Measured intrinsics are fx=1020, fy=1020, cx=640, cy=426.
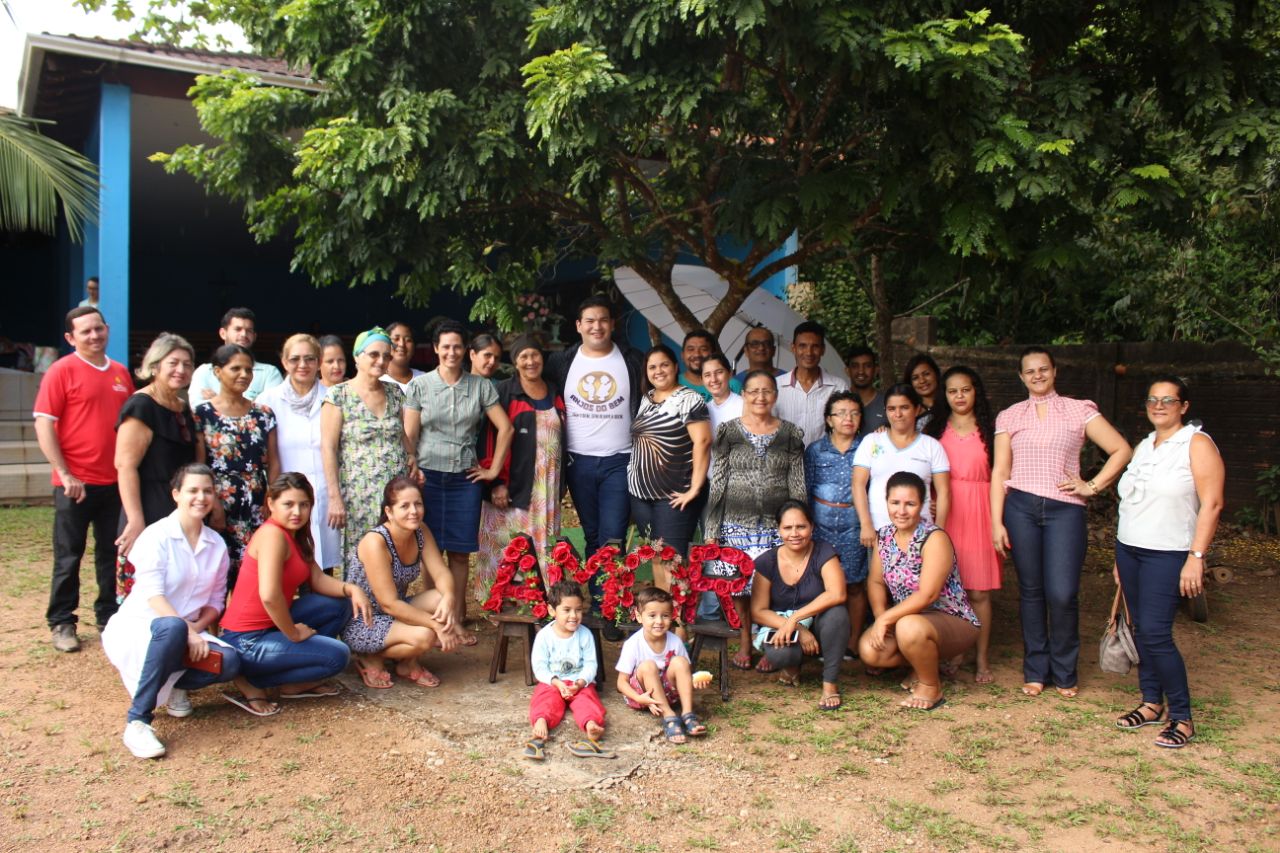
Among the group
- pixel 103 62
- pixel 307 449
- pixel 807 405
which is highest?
pixel 103 62

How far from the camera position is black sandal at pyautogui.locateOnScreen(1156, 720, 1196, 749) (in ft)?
13.0

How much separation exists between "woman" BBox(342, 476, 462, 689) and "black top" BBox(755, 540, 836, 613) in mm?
1428

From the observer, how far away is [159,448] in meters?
4.42

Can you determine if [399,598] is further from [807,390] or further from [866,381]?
[866,381]

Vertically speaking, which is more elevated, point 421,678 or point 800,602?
point 800,602

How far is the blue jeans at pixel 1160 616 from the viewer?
4.00 m

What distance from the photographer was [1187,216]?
468 centimetres

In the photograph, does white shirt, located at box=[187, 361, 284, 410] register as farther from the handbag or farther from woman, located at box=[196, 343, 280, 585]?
the handbag

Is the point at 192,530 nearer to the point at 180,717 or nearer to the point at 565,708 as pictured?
the point at 180,717

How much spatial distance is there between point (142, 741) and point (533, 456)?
2.14 meters

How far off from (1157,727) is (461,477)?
3.26 meters

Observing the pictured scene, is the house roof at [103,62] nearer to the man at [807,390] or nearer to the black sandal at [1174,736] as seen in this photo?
the man at [807,390]

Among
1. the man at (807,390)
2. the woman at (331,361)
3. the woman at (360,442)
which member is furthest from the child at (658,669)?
the woman at (331,361)

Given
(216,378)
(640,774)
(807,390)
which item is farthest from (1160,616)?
(216,378)
